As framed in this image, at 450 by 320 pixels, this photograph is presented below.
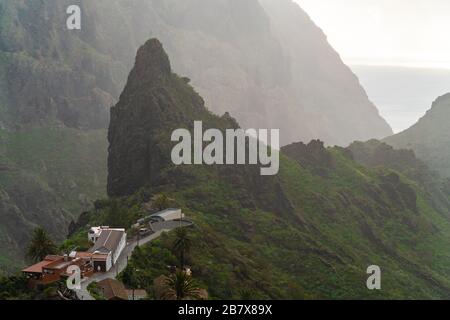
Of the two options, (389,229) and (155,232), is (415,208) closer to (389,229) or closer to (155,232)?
(389,229)

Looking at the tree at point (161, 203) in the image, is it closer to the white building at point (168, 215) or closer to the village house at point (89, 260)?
the white building at point (168, 215)

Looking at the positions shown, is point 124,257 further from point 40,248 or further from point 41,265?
point 41,265

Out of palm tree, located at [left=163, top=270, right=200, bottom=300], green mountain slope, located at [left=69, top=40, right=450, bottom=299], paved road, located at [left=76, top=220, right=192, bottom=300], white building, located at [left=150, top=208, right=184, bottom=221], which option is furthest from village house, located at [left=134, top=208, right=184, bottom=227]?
palm tree, located at [left=163, top=270, right=200, bottom=300]

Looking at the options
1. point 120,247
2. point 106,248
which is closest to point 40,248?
point 106,248

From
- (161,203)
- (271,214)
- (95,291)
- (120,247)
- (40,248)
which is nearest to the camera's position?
(95,291)

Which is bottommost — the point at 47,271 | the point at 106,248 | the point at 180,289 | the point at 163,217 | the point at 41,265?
the point at 180,289

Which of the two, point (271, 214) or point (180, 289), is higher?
Answer: point (271, 214)
